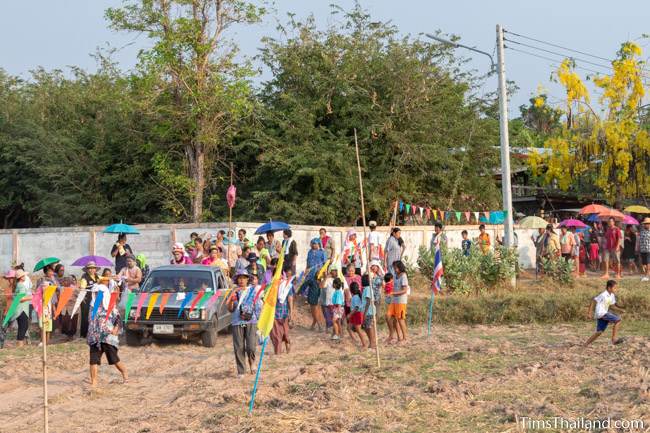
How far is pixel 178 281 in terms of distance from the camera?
1730 centimetres

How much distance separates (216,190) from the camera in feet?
108

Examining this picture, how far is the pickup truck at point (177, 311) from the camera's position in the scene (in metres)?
16.7

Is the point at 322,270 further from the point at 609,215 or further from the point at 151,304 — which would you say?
the point at 609,215

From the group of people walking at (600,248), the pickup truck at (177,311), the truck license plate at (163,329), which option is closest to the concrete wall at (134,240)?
the group of people walking at (600,248)

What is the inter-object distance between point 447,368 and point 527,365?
1.26 meters

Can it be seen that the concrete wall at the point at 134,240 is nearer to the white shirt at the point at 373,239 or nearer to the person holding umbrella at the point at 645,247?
the white shirt at the point at 373,239

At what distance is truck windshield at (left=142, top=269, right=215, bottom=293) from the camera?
17203mm

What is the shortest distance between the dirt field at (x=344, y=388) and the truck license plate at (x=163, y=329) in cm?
41

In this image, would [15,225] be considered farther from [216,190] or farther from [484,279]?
[484,279]

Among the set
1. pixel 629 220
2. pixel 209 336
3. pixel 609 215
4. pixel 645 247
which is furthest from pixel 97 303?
pixel 629 220

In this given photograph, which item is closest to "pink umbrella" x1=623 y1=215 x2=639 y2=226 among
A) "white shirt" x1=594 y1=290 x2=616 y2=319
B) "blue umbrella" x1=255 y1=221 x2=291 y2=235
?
"blue umbrella" x1=255 y1=221 x2=291 y2=235

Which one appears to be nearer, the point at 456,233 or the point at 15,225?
the point at 456,233

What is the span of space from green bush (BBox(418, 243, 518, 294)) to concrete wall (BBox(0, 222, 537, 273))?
3100 mm

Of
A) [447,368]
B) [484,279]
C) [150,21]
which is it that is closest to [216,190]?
[150,21]
